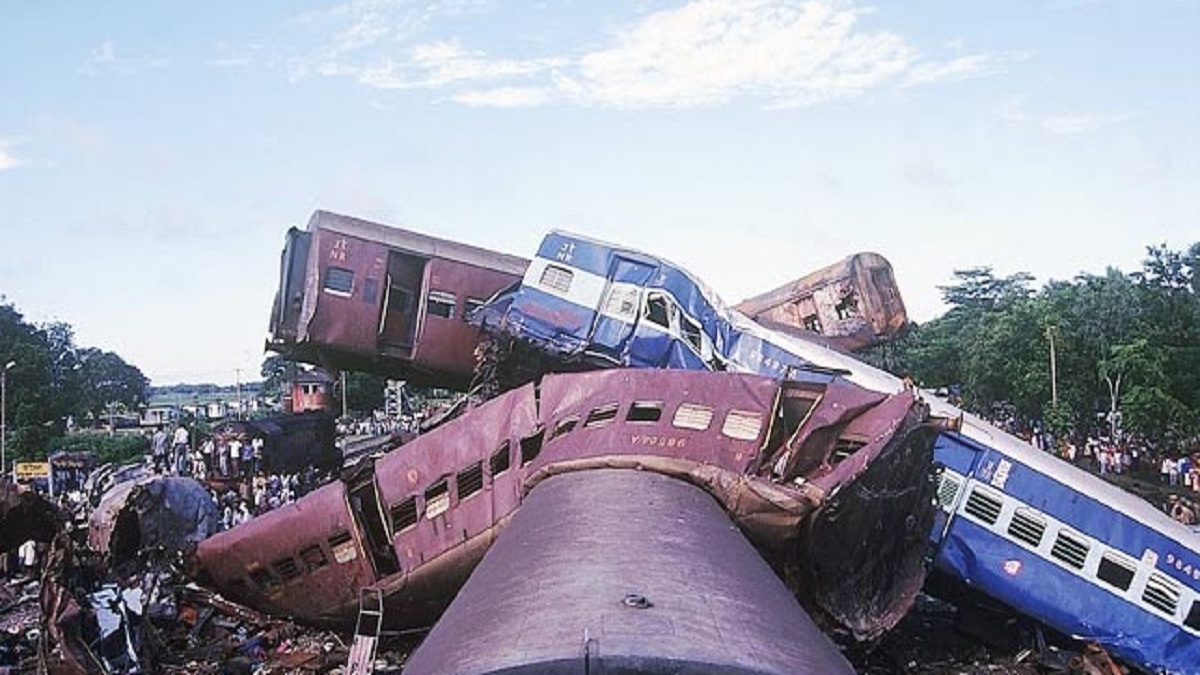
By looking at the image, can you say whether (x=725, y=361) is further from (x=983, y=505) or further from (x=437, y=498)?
(x=437, y=498)

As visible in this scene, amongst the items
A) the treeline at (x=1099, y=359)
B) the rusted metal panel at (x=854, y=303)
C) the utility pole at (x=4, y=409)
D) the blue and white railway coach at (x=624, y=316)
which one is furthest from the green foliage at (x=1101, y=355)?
the utility pole at (x=4, y=409)

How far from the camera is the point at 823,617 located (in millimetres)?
10453

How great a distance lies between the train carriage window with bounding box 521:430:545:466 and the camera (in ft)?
41.6

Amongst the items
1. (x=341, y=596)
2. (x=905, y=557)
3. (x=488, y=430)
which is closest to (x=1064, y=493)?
(x=905, y=557)

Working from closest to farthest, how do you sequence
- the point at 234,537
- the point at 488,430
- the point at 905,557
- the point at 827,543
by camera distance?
the point at 827,543 → the point at 905,557 → the point at 488,430 → the point at 234,537

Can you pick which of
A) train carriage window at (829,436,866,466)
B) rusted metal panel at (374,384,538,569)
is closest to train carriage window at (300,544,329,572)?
rusted metal panel at (374,384,538,569)

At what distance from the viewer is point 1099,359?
4875 centimetres

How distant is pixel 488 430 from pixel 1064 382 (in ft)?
137

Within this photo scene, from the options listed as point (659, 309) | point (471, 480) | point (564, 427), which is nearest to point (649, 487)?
point (564, 427)

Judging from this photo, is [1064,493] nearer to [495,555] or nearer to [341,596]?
[341,596]

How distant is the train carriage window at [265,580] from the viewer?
16016 millimetres

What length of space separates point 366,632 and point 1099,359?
41299mm

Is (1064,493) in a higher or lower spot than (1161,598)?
higher

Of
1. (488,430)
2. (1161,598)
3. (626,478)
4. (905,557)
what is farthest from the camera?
(1161,598)
